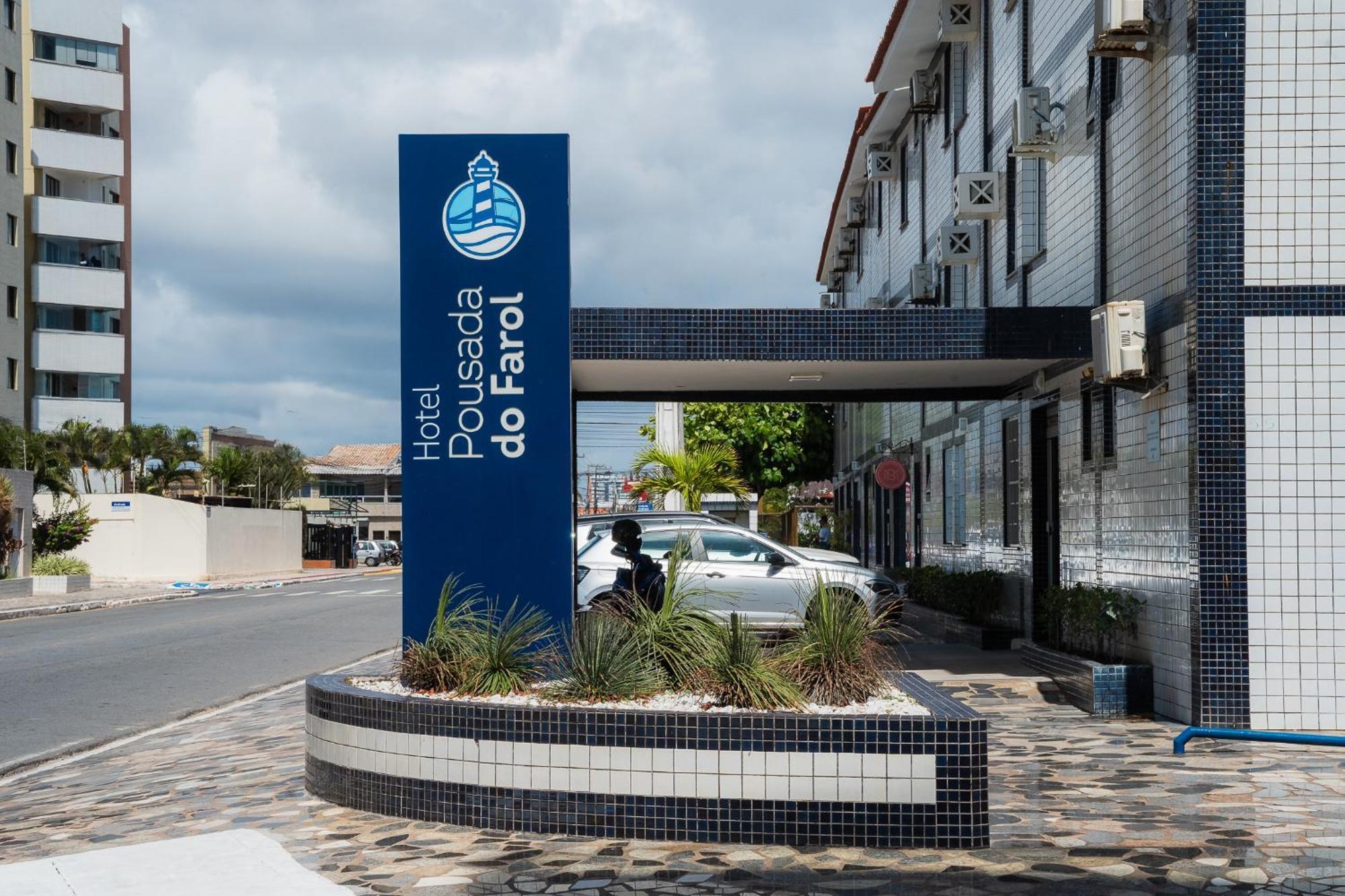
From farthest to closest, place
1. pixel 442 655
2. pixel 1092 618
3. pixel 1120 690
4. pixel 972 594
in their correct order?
1. pixel 972 594
2. pixel 1092 618
3. pixel 1120 690
4. pixel 442 655

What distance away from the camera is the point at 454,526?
866 cm

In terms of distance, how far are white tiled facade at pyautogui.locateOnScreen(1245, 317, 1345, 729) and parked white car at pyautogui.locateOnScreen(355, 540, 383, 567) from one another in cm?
5965

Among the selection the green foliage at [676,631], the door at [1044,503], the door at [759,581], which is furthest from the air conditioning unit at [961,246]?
the green foliage at [676,631]

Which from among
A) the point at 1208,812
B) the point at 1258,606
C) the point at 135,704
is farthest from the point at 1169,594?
the point at 135,704

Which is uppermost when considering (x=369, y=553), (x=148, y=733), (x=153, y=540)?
(x=153, y=540)

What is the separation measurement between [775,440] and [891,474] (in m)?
20.6

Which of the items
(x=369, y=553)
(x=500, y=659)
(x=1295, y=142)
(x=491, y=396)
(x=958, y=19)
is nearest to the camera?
(x=500, y=659)

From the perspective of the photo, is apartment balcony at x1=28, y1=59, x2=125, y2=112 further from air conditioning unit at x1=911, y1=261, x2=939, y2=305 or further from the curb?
air conditioning unit at x1=911, y1=261, x2=939, y2=305

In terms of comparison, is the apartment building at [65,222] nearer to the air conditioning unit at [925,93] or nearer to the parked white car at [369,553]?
the parked white car at [369,553]

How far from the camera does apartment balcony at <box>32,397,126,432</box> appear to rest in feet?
172

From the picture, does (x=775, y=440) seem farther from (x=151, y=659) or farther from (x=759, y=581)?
(x=759, y=581)

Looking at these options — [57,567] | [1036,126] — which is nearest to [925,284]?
[1036,126]

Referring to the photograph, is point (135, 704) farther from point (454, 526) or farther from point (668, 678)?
point (668, 678)

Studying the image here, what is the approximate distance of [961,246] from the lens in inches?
700
